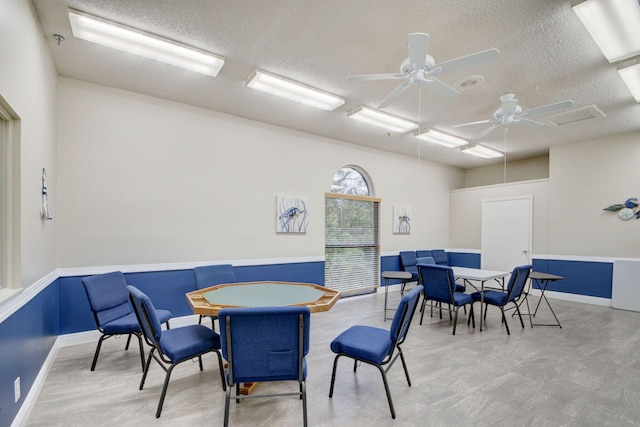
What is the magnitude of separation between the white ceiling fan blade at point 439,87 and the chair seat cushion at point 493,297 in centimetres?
264

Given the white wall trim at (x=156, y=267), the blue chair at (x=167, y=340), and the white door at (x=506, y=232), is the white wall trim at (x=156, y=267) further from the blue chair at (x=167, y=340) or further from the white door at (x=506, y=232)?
the white door at (x=506, y=232)

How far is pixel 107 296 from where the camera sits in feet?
9.77

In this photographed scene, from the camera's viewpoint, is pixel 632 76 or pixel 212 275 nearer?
pixel 632 76

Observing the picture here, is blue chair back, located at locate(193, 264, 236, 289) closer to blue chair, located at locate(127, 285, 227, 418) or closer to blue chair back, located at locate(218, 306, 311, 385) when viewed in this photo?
blue chair, located at locate(127, 285, 227, 418)

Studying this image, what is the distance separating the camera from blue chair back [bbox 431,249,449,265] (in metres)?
7.23

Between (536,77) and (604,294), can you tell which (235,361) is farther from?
(604,294)

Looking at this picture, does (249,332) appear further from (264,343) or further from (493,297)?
(493,297)

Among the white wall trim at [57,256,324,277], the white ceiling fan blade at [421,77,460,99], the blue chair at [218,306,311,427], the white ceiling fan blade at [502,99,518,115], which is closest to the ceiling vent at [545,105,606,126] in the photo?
the white ceiling fan blade at [502,99,518,115]

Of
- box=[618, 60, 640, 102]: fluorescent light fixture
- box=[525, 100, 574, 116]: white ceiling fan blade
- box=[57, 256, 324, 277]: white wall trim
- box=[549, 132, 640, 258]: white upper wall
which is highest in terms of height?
box=[618, 60, 640, 102]: fluorescent light fixture

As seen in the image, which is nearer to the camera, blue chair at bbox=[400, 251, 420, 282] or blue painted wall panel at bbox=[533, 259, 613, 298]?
blue painted wall panel at bbox=[533, 259, 613, 298]

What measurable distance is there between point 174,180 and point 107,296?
1647 millimetres

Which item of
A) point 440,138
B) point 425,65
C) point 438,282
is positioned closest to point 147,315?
point 425,65

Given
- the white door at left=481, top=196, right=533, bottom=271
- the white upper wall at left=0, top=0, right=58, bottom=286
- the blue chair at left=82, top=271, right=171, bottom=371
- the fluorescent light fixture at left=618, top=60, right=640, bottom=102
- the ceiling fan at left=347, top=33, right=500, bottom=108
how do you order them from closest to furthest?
the white upper wall at left=0, top=0, right=58, bottom=286 < the ceiling fan at left=347, top=33, right=500, bottom=108 < the blue chair at left=82, top=271, right=171, bottom=371 < the fluorescent light fixture at left=618, top=60, right=640, bottom=102 < the white door at left=481, top=196, right=533, bottom=271

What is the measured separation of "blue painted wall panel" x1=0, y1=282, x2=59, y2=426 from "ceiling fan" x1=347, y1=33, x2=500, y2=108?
3010 millimetres
